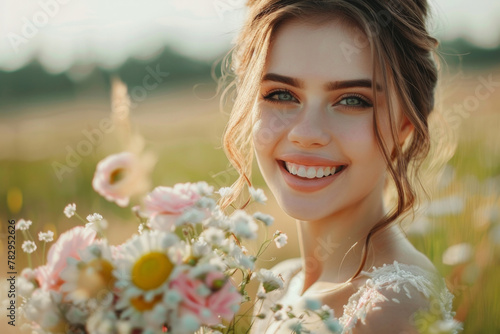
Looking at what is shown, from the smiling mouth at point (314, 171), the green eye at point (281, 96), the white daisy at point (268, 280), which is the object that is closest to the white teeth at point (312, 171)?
the smiling mouth at point (314, 171)

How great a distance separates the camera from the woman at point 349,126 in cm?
198

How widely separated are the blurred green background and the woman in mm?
184

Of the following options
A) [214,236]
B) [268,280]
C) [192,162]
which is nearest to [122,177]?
[214,236]

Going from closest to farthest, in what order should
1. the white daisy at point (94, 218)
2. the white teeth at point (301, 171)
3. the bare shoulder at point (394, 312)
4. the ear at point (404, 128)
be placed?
the white daisy at point (94, 218)
the bare shoulder at point (394, 312)
the white teeth at point (301, 171)
the ear at point (404, 128)

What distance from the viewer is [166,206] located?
1161 millimetres

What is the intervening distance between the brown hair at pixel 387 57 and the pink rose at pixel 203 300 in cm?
109

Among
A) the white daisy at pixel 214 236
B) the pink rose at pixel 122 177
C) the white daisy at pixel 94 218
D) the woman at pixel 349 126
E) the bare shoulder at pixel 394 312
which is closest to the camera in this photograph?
the pink rose at pixel 122 177

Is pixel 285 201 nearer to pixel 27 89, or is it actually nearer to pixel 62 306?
pixel 62 306

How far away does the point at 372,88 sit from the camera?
2016 millimetres

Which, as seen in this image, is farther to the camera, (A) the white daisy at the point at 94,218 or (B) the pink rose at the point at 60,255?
(A) the white daisy at the point at 94,218

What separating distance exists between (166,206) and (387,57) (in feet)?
4.04

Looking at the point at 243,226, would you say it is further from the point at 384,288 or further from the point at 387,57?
the point at 387,57

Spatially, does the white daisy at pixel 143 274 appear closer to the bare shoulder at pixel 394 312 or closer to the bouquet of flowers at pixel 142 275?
the bouquet of flowers at pixel 142 275

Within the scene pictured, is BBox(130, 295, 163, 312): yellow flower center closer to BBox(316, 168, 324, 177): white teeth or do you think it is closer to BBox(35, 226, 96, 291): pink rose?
BBox(35, 226, 96, 291): pink rose
